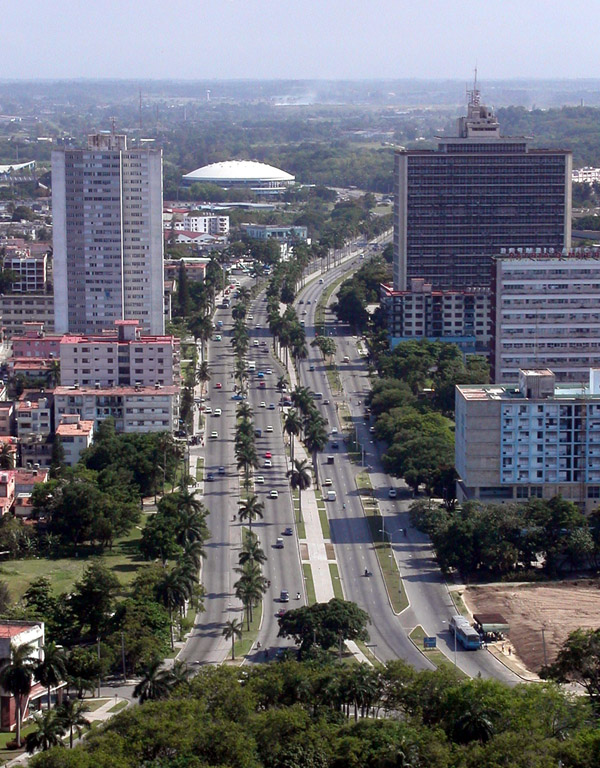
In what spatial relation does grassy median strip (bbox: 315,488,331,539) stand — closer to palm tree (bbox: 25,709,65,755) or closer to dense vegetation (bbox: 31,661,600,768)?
dense vegetation (bbox: 31,661,600,768)

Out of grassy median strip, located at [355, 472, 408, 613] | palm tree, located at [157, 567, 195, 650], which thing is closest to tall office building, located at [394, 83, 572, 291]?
grassy median strip, located at [355, 472, 408, 613]

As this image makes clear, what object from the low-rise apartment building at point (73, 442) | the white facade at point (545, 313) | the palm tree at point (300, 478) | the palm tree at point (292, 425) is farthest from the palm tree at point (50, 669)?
the white facade at point (545, 313)

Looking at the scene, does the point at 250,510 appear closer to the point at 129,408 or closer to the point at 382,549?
the point at 382,549

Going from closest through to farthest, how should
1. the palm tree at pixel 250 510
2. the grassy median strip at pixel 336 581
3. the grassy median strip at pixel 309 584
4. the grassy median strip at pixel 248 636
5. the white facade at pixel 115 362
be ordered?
the grassy median strip at pixel 248 636, the grassy median strip at pixel 309 584, the grassy median strip at pixel 336 581, the palm tree at pixel 250 510, the white facade at pixel 115 362

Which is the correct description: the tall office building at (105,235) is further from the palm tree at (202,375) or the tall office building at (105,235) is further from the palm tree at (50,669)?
the palm tree at (50,669)

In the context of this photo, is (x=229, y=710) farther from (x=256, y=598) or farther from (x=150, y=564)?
(x=150, y=564)
